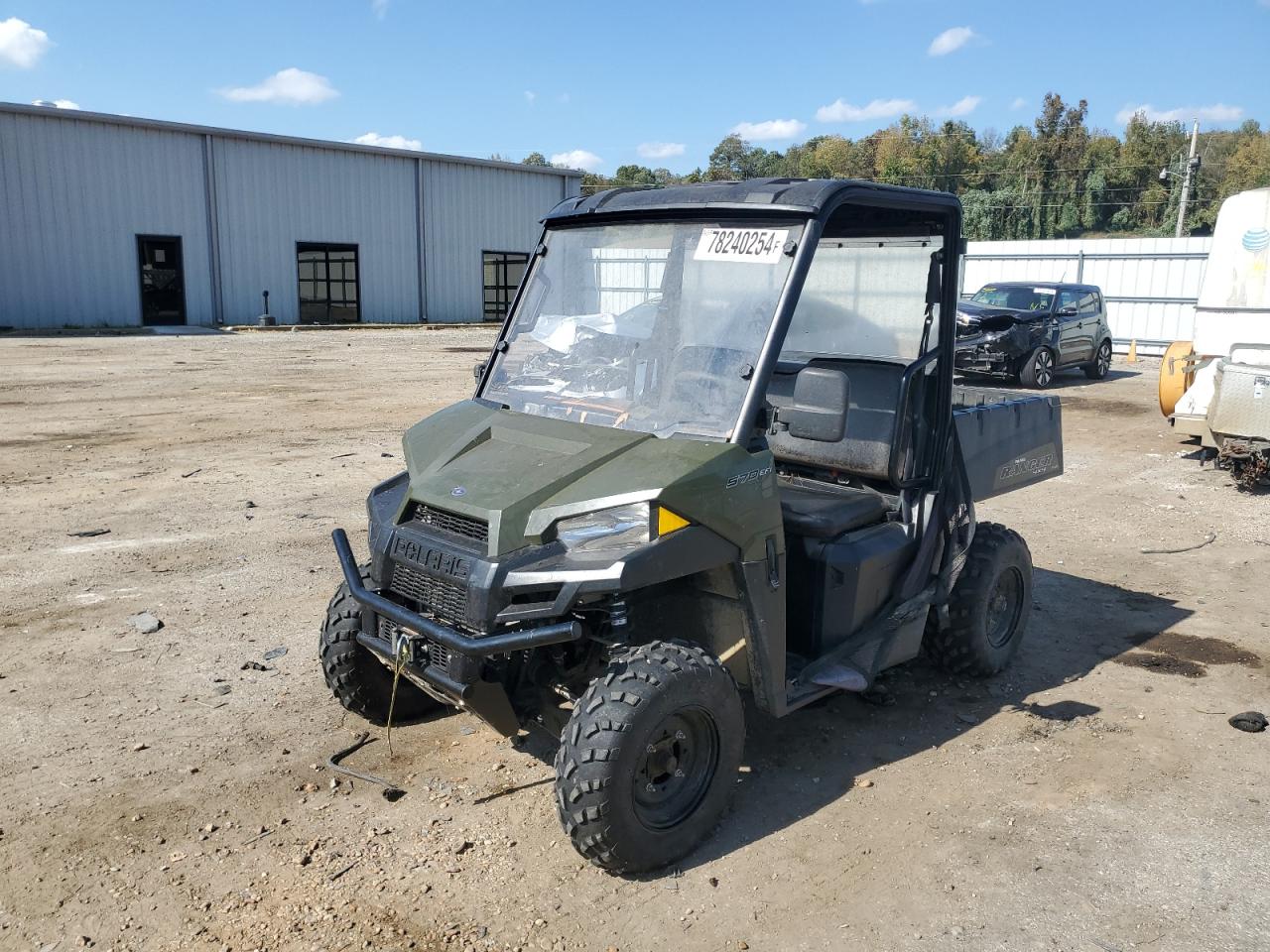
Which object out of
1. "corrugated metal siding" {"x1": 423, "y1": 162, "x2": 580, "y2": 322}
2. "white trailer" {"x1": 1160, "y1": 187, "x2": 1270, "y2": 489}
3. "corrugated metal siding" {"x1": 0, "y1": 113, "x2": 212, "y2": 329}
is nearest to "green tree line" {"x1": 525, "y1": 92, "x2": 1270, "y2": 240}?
Result: "corrugated metal siding" {"x1": 423, "y1": 162, "x2": 580, "y2": 322}

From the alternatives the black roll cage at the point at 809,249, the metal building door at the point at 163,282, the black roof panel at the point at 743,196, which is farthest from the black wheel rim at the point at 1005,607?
the metal building door at the point at 163,282

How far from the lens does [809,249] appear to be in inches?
148

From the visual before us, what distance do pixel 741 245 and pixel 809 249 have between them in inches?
10.5

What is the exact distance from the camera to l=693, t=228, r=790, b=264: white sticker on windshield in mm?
3824

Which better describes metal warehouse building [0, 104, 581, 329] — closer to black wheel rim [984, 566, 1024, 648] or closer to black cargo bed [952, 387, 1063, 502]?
black cargo bed [952, 387, 1063, 502]

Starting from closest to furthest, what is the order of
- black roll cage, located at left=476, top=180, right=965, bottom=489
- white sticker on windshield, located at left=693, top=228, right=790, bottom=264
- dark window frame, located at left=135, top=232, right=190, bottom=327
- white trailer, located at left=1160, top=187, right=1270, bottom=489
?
black roll cage, located at left=476, top=180, right=965, bottom=489, white sticker on windshield, located at left=693, top=228, right=790, bottom=264, white trailer, located at left=1160, top=187, right=1270, bottom=489, dark window frame, located at left=135, top=232, right=190, bottom=327

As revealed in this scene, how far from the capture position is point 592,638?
11.7 ft

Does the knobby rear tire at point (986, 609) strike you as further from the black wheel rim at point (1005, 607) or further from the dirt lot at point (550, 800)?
the dirt lot at point (550, 800)

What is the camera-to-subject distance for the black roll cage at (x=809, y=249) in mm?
3715

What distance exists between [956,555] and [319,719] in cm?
311

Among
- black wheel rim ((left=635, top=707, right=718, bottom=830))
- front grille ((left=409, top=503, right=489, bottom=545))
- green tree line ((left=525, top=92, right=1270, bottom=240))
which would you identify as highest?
green tree line ((left=525, top=92, right=1270, bottom=240))

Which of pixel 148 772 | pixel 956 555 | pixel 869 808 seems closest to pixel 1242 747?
pixel 956 555

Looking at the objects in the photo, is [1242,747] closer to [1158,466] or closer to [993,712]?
[993,712]

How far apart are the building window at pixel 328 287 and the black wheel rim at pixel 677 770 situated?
30873mm
